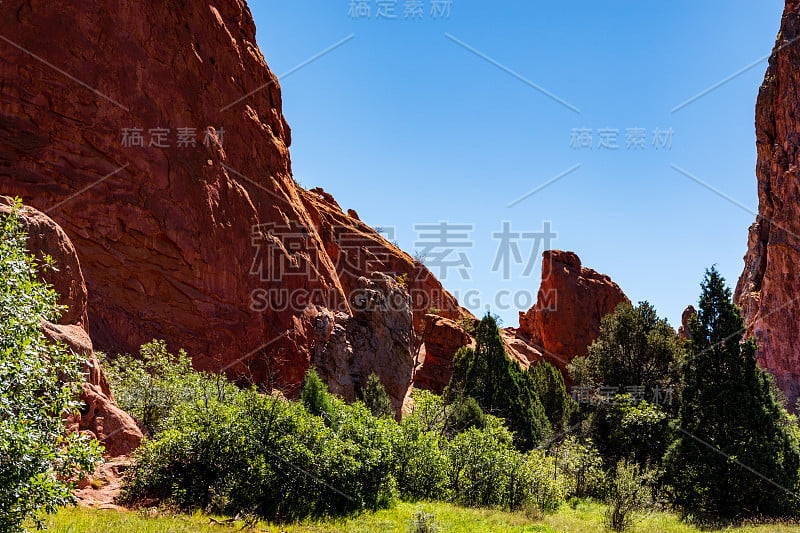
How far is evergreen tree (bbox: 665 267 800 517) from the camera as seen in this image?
1593 cm

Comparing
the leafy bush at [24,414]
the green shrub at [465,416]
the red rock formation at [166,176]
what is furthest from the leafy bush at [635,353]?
the leafy bush at [24,414]

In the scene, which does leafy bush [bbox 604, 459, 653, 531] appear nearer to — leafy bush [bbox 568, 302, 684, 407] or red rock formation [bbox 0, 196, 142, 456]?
leafy bush [bbox 568, 302, 684, 407]

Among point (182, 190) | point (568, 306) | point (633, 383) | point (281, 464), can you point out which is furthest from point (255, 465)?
point (568, 306)

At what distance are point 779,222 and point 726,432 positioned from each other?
38.9 meters

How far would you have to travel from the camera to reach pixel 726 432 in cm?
1684

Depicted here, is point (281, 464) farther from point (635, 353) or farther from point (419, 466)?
point (635, 353)

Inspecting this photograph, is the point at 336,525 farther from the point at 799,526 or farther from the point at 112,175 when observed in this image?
the point at 112,175

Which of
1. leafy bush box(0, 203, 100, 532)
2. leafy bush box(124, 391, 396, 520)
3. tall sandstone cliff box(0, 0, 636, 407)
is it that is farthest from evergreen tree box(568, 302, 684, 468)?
leafy bush box(0, 203, 100, 532)

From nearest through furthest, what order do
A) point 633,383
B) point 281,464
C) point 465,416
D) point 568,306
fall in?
point 281,464 → point 465,416 → point 633,383 → point 568,306

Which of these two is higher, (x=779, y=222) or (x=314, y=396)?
(x=779, y=222)

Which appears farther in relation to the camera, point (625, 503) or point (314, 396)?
point (314, 396)

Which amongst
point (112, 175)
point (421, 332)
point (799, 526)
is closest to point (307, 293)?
point (112, 175)

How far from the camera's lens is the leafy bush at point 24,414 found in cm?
657

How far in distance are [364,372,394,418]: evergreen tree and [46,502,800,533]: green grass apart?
11.3 m
